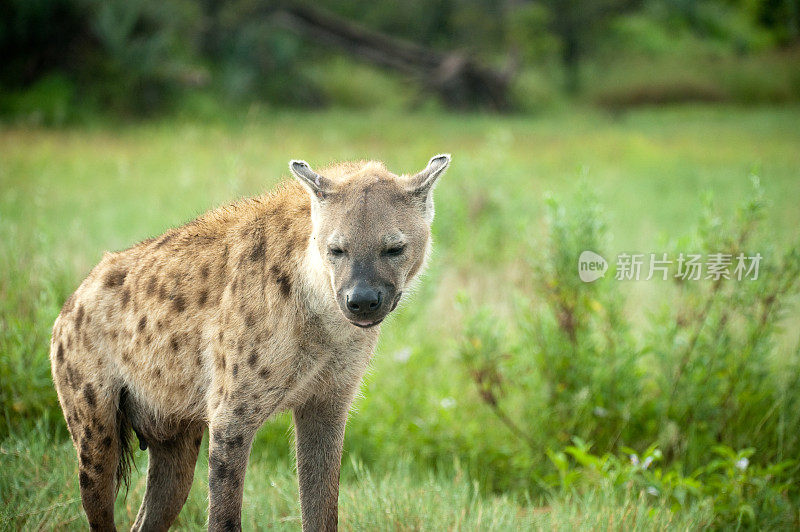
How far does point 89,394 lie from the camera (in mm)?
3023

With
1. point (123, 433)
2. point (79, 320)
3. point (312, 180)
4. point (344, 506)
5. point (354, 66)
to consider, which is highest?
point (354, 66)

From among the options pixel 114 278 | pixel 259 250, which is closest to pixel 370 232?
pixel 259 250

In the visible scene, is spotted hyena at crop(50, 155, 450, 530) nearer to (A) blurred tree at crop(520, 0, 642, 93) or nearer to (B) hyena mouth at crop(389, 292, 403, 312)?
(B) hyena mouth at crop(389, 292, 403, 312)

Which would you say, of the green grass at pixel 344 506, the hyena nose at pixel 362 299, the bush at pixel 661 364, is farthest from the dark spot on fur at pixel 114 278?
the bush at pixel 661 364

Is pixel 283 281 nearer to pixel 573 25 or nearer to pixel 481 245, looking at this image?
pixel 481 245

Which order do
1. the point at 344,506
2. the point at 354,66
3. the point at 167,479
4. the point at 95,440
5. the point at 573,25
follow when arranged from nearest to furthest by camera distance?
the point at 95,440 < the point at 167,479 < the point at 344,506 < the point at 354,66 < the point at 573,25

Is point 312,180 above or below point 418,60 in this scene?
below

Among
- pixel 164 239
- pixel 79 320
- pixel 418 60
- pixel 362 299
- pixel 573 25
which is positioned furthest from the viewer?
pixel 573 25

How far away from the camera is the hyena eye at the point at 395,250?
2797mm

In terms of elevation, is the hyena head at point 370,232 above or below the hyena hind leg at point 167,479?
above

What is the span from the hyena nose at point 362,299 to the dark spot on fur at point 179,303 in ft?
2.67

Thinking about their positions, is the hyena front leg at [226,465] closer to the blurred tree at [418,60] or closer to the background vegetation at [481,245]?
the background vegetation at [481,245]

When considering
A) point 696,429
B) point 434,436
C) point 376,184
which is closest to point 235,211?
point 376,184

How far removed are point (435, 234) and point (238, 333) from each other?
4076 mm
